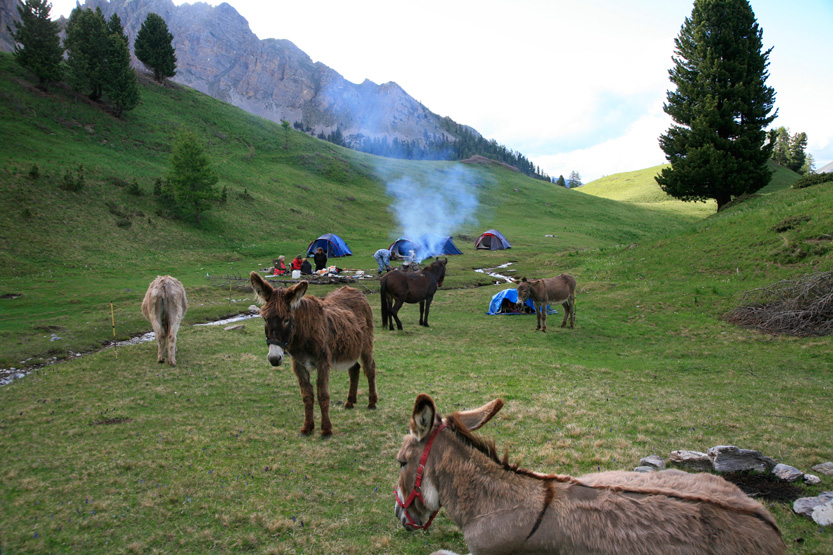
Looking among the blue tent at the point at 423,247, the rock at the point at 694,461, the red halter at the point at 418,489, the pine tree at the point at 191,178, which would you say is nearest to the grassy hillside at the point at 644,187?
the blue tent at the point at 423,247

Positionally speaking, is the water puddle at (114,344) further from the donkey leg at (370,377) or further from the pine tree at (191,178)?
the pine tree at (191,178)

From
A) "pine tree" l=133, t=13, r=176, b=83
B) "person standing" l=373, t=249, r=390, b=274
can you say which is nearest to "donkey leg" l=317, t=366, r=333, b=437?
"person standing" l=373, t=249, r=390, b=274

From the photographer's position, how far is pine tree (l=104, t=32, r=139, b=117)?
5531 cm

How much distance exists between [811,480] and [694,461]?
1271mm

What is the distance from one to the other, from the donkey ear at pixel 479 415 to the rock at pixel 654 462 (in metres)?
3.92

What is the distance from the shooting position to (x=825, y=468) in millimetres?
5875

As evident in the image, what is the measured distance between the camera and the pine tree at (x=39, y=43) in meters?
51.8

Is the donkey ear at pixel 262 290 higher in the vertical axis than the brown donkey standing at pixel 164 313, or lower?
higher

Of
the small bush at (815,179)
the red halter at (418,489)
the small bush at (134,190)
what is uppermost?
the small bush at (815,179)

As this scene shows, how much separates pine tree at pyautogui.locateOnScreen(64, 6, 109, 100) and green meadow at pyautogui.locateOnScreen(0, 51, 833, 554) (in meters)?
22.8

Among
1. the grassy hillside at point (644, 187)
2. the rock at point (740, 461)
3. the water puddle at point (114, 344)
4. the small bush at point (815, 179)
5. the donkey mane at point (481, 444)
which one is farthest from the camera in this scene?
the grassy hillside at point (644, 187)

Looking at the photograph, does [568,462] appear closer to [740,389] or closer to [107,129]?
[740,389]

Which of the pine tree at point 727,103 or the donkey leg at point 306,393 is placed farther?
the pine tree at point 727,103

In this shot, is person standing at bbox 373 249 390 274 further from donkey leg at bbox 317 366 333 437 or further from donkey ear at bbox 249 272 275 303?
donkey ear at bbox 249 272 275 303
